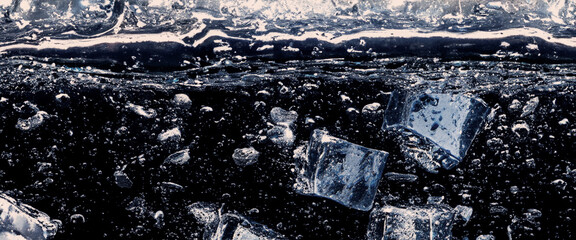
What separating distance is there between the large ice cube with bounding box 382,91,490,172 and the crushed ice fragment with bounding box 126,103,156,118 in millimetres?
382

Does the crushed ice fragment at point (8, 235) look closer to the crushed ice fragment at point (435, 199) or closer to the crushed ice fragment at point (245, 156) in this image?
the crushed ice fragment at point (245, 156)

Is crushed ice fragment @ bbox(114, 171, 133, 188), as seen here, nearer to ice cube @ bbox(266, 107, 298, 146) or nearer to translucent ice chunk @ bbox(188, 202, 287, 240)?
translucent ice chunk @ bbox(188, 202, 287, 240)

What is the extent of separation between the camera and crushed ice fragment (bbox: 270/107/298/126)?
2.45 feet

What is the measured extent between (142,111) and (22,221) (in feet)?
0.85

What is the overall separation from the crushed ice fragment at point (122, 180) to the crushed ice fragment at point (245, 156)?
0.59 feet

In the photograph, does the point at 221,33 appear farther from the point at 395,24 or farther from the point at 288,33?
the point at 395,24

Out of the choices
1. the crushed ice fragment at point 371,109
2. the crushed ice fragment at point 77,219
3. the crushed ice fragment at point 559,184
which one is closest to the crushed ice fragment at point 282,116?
the crushed ice fragment at point 371,109

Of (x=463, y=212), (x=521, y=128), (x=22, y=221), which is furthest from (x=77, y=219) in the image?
(x=521, y=128)

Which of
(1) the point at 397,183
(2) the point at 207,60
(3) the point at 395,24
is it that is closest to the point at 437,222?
(1) the point at 397,183

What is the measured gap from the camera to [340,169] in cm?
73

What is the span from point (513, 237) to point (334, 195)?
13.4 inches

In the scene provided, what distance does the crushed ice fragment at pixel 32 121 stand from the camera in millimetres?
739

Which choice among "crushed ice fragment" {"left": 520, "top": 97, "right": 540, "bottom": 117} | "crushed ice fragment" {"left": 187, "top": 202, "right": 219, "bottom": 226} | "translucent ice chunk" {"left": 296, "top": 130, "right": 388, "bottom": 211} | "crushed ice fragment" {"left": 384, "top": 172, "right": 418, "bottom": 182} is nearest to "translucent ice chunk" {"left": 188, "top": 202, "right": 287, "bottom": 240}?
"crushed ice fragment" {"left": 187, "top": 202, "right": 219, "bottom": 226}

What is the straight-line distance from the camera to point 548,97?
768mm
